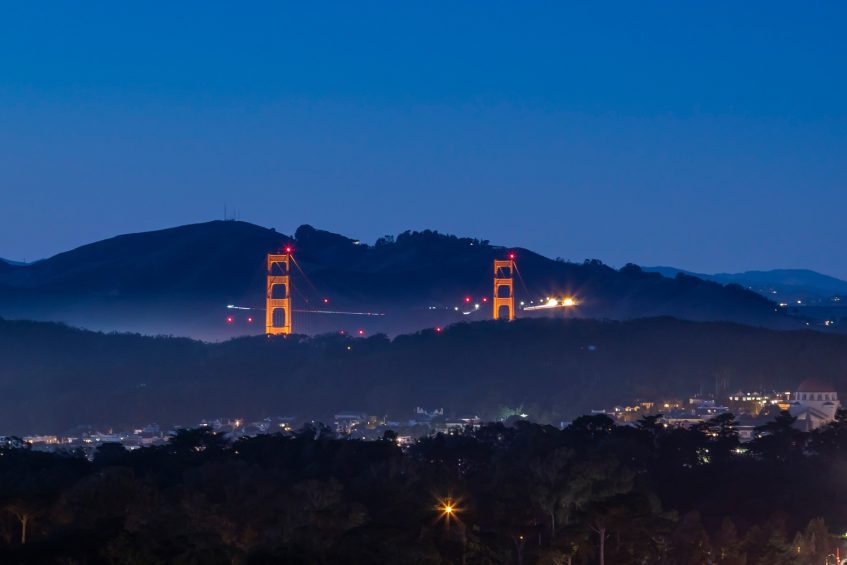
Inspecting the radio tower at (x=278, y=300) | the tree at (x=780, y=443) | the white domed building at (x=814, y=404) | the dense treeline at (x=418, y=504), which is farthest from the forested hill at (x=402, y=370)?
the dense treeline at (x=418, y=504)

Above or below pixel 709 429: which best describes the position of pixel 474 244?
above

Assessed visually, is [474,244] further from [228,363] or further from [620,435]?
[620,435]

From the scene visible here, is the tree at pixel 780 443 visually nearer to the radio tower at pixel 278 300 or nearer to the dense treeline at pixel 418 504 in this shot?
the dense treeline at pixel 418 504

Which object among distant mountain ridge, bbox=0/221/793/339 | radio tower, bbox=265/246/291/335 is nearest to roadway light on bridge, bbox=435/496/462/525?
radio tower, bbox=265/246/291/335

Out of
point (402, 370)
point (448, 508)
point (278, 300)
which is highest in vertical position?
point (278, 300)

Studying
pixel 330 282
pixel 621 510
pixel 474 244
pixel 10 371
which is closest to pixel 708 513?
pixel 621 510

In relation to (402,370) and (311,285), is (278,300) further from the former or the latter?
(402,370)

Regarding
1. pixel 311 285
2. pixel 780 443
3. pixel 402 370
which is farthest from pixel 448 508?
pixel 311 285
